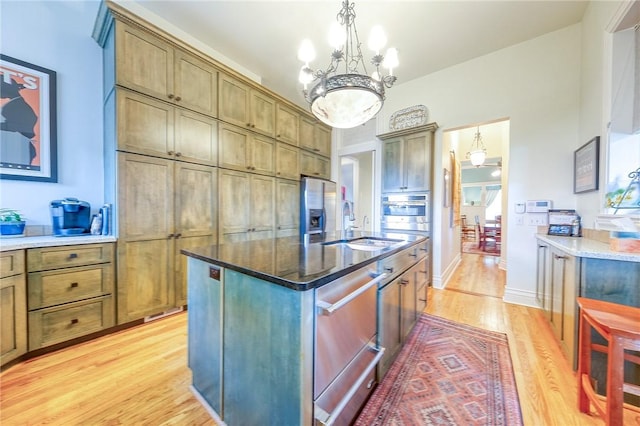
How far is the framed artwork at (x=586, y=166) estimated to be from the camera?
2180 mm

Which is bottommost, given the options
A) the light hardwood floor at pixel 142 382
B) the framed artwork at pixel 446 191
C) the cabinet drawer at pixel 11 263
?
the light hardwood floor at pixel 142 382

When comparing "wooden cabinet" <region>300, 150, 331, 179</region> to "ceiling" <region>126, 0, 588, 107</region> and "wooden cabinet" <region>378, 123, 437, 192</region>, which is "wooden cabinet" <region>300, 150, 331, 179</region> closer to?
"wooden cabinet" <region>378, 123, 437, 192</region>

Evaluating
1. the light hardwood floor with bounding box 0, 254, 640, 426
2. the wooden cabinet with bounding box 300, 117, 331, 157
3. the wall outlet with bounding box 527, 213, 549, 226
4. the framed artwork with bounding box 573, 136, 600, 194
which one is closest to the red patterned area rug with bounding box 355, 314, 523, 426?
the light hardwood floor with bounding box 0, 254, 640, 426

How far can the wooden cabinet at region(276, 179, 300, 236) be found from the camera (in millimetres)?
3727

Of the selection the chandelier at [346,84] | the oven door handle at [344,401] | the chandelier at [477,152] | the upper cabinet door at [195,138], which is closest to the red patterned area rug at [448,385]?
the oven door handle at [344,401]

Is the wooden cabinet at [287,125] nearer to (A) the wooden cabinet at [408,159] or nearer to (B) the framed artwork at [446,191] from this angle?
(A) the wooden cabinet at [408,159]

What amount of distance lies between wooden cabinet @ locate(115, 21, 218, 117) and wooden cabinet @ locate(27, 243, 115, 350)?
5.14 ft

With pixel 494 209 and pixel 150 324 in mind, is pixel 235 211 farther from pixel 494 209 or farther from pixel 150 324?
pixel 494 209

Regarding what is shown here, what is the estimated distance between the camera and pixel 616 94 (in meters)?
1.95

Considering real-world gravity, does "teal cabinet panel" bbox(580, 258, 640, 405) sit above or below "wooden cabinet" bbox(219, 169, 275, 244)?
below

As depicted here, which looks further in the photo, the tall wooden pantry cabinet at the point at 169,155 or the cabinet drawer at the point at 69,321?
the tall wooden pantry cabinet at the point at 169,155

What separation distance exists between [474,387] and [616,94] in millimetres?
2644

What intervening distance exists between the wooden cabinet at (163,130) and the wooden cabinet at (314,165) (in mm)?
1667

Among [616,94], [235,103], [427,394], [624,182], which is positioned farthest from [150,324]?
[616,94]
